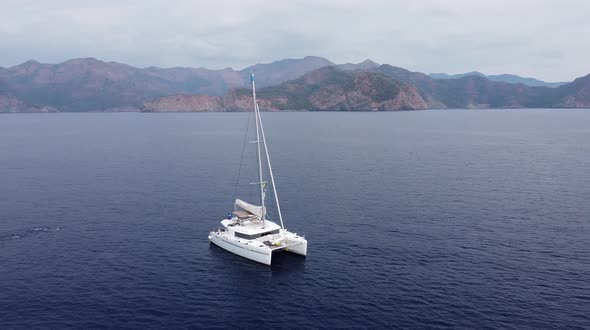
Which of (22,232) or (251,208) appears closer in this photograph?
(22,232)

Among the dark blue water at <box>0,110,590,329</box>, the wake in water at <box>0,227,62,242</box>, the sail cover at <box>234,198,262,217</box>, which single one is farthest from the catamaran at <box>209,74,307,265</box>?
the wake in water at <box>0,227,62,242</box>

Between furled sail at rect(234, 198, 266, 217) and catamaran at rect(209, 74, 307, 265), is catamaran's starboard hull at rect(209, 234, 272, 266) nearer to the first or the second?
catamaran at rect(209, 74, 307, 265)

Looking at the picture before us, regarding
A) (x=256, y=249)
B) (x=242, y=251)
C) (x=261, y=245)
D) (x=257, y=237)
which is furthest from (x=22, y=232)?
(x=261, y=245)

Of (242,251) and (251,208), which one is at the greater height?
(251,208)

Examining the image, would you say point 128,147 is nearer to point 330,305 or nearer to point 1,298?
point 1,298

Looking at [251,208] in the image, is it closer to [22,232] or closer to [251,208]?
[251,208]

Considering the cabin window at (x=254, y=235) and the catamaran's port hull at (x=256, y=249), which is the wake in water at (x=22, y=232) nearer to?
the catamaran's port hull at (x=256, y=249)

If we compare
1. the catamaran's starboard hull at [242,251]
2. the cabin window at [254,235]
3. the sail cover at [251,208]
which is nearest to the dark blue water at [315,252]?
the catamaran's starboard hull at [242,251]
